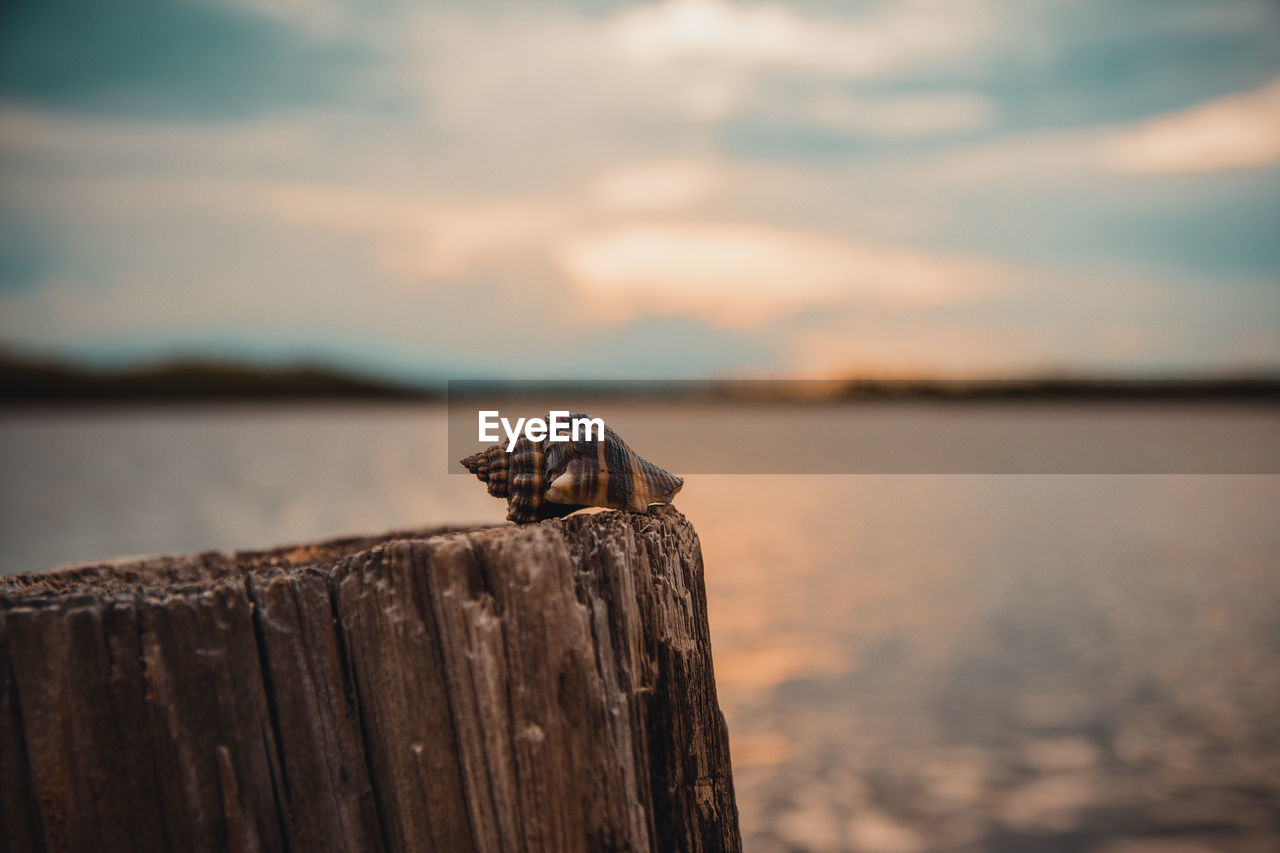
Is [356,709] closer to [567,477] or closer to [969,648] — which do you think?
[567,477]

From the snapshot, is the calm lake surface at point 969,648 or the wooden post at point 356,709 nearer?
the wooden post at point 356,709

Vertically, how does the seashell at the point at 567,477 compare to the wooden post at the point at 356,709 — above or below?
above

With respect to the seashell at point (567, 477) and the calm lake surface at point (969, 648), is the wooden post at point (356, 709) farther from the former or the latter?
the calm lake surface at point (969, 648)

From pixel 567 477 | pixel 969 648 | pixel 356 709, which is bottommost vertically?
pixel 969 648

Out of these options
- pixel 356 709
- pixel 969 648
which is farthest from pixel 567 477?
pixel 969 648

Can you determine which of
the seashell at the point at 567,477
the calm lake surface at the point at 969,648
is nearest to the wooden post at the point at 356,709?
the seashell at the point at 567,477

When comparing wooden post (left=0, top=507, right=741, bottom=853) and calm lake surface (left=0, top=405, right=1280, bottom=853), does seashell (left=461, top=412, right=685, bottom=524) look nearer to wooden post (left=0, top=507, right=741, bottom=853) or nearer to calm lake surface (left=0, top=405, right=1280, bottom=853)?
wooden post (left=0, top=507, right=741, bottom=853)

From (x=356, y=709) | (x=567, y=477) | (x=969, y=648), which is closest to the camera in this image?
(x=356, y=709)
